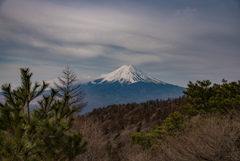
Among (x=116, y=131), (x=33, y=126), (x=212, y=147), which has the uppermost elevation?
(x=33, y=126)

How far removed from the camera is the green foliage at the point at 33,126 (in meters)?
2.55

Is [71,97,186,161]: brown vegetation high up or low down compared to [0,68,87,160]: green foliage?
down

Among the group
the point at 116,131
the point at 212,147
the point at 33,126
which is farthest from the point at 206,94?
the point at 116,131

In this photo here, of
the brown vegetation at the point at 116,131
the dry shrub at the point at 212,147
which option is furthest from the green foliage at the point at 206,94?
the dry shrub at the point at 212,147

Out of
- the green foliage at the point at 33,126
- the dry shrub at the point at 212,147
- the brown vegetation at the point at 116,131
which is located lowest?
the brown vegetation at the point at 116,131

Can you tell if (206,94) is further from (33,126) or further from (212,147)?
(33,126)

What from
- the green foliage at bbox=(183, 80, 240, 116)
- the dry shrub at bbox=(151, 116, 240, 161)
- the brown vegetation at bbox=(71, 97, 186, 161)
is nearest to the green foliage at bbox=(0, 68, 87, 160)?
the brown vegetation at bbox=(71, 97, 186, 161)

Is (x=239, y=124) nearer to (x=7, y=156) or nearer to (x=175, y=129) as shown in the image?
(x=7, y=156)

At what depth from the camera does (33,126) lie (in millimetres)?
3037

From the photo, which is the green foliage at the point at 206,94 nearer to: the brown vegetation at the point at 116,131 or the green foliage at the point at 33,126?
the brown vegetation at the point at 116,131

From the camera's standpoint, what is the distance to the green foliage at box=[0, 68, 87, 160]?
2553 millimetres

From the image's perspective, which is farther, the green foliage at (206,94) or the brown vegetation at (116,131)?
the green foliage at (206,94)

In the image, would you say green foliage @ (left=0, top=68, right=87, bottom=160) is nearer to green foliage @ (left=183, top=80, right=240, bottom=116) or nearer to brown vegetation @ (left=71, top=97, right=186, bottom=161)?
brown vegetation @ (left=71, top=97, right=186, bottom=161)

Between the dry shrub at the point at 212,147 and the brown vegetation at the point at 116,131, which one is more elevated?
the dry shrub at the point at 212,147
